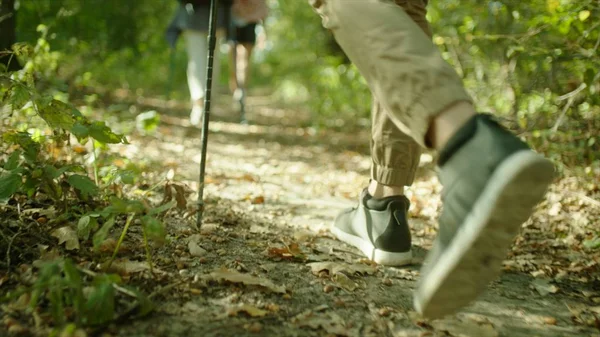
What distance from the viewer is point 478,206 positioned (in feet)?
3.31

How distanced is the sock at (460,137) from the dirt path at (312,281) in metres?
0.46

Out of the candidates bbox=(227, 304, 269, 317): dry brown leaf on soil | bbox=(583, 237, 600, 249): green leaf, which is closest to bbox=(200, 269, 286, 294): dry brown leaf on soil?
bbox=(227, 304, 269, 317): dry brown leaf on soil

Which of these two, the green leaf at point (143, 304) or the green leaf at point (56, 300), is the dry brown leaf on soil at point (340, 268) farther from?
the green leaf at point (56, 300)

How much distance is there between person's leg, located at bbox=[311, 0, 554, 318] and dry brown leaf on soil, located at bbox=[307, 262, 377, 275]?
46cm

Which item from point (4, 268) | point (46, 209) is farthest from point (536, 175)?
point (46, 209)

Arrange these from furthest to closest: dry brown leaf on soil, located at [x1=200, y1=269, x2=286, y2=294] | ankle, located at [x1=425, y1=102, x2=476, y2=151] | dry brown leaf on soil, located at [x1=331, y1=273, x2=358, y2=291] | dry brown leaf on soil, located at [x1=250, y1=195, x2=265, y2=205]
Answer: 1. dry brown leaf on soil, located at [x1=250, y1=195, x2=265, y2=205]
2. dry brown leaf on soil, located at [x1=331, y1=273, x2=358, y2=291]
3. dry brown leaf on soil, located at [x1=200, y1=269, x2=286, y2=294]
4. ankle, located at [x1=425, y1=102, x2=476, y2=151]

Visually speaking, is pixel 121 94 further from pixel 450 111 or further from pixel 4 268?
pixel 450 111

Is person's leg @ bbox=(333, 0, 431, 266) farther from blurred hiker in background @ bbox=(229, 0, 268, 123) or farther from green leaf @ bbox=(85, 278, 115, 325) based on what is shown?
blurred hiker in background @ bbox=(229, 0, 268, 123)

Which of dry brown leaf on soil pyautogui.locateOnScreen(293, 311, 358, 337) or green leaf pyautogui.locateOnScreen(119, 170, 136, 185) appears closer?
dry brown leaf on soil pyautogui.locateOnScreen(293, 311, 358, 337)

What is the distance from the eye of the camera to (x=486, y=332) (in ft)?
3.95

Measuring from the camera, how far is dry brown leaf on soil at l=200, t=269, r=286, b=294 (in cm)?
132

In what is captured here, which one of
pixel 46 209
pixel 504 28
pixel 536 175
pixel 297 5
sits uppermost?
pixel 297 5

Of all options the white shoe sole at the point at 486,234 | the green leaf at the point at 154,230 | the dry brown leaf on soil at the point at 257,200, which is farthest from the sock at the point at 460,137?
the dry brown leaf on soil at the point at 257,200

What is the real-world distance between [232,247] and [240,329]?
22.8 inches
